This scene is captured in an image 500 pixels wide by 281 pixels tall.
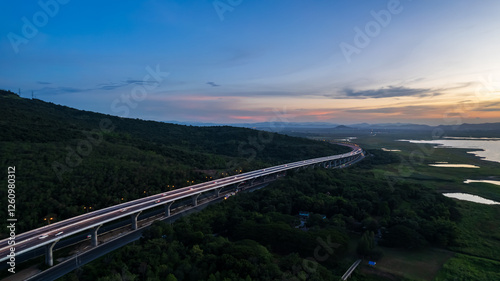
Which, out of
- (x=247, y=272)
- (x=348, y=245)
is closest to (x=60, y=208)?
(x=247, y=272)

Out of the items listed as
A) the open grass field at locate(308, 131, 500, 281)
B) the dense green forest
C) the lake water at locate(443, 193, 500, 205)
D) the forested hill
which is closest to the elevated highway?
the forested hill

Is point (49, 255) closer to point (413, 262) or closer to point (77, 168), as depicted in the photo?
point (77, 168)

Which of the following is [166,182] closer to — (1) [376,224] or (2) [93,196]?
(2) [93,196]

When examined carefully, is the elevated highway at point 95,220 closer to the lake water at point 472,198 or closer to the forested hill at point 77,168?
the forested hill at point 77,168

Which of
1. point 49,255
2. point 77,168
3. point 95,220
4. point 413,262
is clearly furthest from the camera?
point 77,168

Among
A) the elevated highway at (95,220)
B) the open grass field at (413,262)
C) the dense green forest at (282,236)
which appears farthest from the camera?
the open grass field at (413,262)

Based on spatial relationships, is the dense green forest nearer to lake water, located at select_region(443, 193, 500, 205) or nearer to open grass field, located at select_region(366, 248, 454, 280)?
open grass field, located at select_region(366, 248, 454, 280)

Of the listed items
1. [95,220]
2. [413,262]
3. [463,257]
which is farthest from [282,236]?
[95,220]

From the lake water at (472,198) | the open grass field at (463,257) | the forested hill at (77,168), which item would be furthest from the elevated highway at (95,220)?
the lake water at (472,198)
